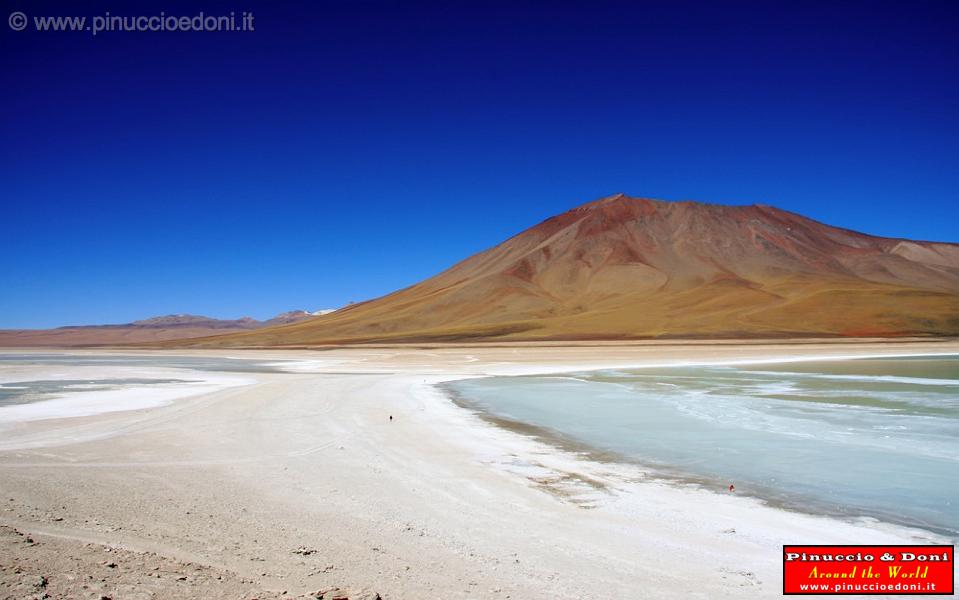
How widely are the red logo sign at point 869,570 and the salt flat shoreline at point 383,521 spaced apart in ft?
0.66

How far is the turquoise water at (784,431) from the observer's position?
897cm

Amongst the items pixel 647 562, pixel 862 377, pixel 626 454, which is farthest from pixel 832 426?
pixel 862 377

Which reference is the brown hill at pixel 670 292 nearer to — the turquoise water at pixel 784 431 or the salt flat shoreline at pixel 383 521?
the turquoise water at pixel 784 431

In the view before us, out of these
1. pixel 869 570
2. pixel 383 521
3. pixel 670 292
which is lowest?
pixel 869 570

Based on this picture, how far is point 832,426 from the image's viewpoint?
48.8 ft

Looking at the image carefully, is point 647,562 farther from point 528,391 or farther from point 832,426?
point 528,391

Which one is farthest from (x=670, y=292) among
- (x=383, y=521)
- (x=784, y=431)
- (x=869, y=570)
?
(x=869, y=570)

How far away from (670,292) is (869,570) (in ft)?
472

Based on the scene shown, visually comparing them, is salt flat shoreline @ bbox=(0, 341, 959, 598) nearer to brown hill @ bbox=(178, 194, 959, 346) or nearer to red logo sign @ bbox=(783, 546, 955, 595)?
red logo sign @ bbox=(783, 546, 955, 595)

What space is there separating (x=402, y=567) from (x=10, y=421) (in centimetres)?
1450

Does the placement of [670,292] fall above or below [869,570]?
above

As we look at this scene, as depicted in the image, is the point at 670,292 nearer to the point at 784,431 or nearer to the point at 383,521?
the point at 784,431

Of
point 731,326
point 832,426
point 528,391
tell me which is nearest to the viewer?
point 832,426

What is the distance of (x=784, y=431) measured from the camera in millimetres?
14289
